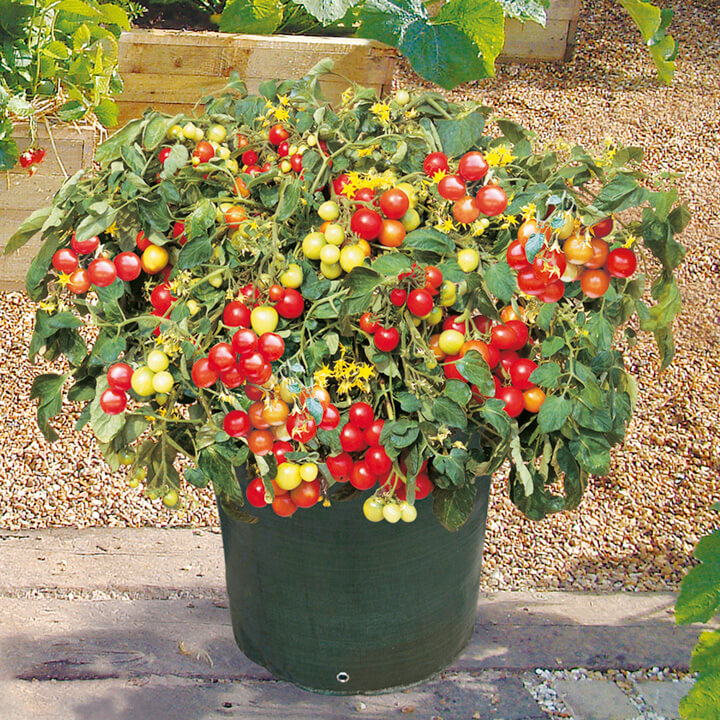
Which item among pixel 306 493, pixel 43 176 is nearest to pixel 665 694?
pixel 306 493

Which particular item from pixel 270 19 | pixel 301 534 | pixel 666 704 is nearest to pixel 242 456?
pixel 301 534

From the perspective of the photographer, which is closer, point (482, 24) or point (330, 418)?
point (330, 418)

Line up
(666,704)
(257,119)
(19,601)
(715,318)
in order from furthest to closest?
(715,318) < (19,601) < (666,704) < (257,119)

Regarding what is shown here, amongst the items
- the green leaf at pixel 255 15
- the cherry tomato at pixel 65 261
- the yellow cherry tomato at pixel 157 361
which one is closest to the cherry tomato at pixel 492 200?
the yellow cherry tomato at pixel 157 361

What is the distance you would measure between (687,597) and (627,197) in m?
0.46

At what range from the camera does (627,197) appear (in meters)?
1.03

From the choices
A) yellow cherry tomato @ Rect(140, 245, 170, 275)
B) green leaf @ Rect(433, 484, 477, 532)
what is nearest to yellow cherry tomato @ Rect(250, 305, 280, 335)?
yellow cherry tomato @ Rect(140, 245, 170, 275)

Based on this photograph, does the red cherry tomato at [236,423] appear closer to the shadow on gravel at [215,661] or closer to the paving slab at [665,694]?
the shadow on gravel at [215,661]

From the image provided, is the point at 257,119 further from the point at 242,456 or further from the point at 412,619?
the point at 412,619

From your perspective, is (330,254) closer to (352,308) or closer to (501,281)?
(352,308)

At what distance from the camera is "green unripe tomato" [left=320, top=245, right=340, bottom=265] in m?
1.05

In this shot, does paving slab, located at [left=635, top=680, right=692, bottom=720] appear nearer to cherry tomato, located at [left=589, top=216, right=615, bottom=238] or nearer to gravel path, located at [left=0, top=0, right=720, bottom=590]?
gravel path, located at [left=0, top=0, right=720, bottom=590]

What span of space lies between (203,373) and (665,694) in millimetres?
1018

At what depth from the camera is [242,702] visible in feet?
4.65
